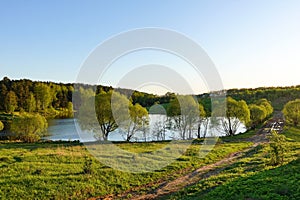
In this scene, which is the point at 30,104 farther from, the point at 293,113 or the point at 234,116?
the point at 293,113

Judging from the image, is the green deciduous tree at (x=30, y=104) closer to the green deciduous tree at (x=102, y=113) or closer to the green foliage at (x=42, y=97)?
the green foliage at (x=42, y=97)

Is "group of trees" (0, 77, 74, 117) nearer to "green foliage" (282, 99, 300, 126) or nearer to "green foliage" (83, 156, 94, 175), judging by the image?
"green foliage" (282, 99, 300, 126)

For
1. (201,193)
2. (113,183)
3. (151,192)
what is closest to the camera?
(201,193)

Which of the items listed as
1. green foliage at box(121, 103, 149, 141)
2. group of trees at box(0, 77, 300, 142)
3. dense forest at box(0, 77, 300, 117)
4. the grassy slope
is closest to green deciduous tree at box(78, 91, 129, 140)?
group of trees at box(0, 77, 300, 142)

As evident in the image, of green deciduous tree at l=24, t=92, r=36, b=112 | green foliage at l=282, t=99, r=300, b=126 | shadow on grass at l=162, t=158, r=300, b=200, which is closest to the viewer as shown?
shadow on grass at l=162, t=158, r=300, b=200

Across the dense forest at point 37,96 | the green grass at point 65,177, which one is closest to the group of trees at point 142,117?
the green grass at point 65,177

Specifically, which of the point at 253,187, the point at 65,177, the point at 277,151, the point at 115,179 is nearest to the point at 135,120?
the point at 115,179

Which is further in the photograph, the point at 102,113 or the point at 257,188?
the point at 102,113

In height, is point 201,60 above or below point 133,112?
above

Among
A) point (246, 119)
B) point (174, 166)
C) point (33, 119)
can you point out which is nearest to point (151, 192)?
point (174, 166)

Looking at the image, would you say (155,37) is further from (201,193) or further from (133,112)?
(133,112)

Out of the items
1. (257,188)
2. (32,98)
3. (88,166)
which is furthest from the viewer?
(32,98)

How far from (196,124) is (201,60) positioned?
4000cm

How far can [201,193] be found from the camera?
16281 millimetres
